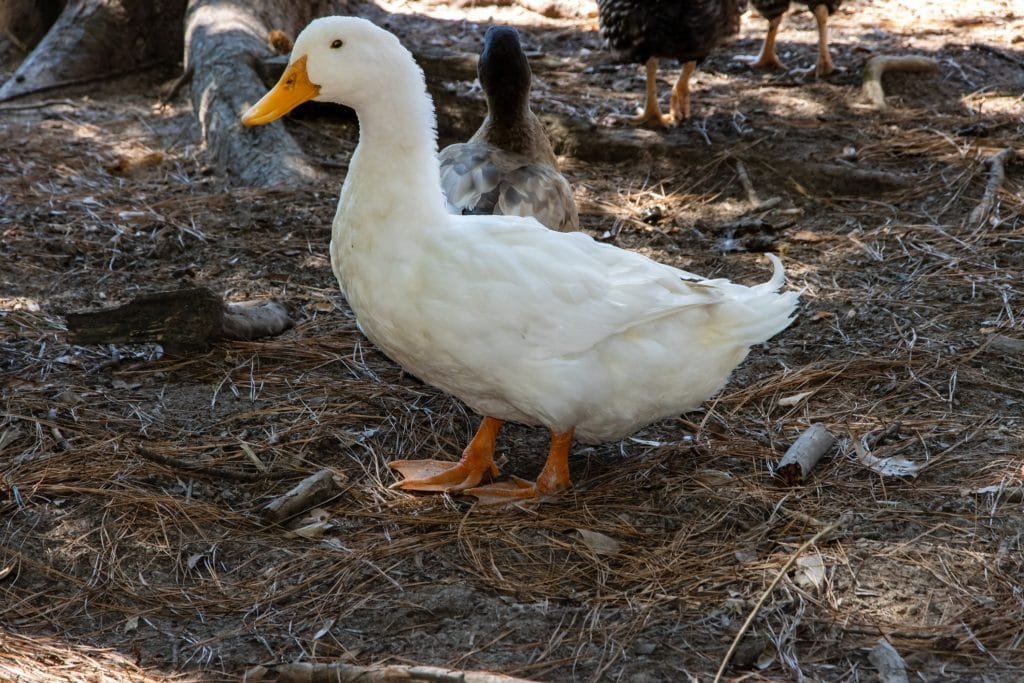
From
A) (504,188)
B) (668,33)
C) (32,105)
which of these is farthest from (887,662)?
(32,105)

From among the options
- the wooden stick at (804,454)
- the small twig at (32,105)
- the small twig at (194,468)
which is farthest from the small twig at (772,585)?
the small twig at (32,105)

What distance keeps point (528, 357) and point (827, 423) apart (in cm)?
126

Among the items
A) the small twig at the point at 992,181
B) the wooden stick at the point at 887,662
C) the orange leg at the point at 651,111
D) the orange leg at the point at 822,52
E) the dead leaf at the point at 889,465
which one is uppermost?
the orange leg at the point at 822,52

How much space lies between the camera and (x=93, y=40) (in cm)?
730

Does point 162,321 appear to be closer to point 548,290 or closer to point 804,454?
point 548,290

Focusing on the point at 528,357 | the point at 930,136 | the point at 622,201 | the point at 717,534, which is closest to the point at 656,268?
the point at 528,357

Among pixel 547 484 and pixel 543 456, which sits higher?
pixel 547 484

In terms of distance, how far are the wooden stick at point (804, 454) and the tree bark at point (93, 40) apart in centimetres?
612

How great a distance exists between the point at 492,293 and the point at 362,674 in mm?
1176

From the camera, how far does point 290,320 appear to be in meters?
4.41

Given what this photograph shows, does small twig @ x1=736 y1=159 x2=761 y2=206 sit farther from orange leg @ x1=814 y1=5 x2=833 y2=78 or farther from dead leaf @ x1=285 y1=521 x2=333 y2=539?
dead leaf @ x1=285 y1=521 x2=333 y2=539

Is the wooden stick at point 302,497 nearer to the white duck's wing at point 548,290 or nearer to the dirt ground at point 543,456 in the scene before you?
the dirt ground at point 543,456

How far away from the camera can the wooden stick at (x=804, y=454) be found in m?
3.22

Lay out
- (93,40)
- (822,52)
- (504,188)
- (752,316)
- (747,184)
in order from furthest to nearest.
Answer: (822,52)
(93,40)
(747,184)
(504,188)
(752,316)
